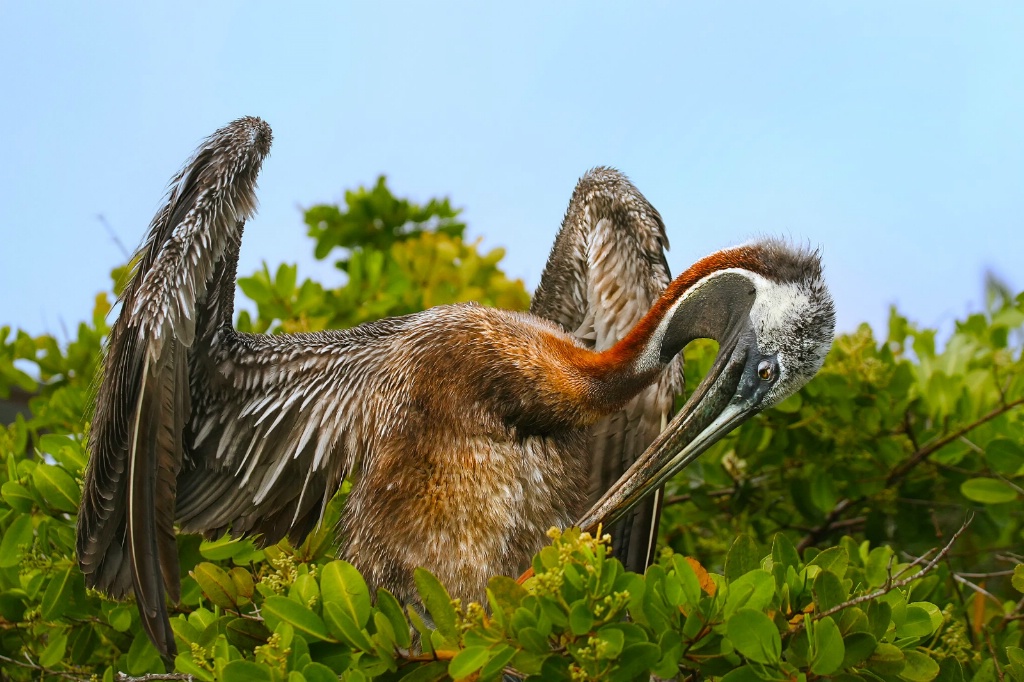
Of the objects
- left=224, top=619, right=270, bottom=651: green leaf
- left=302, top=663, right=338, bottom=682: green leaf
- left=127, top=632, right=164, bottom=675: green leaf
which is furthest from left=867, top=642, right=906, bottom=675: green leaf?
left=127, top=632, right=164, bottom=675: green leaf

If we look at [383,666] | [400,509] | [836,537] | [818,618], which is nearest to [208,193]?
[400,509]

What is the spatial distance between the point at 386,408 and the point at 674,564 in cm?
126

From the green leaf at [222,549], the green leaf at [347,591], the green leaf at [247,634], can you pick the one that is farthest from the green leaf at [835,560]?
the green leaf at [222,549]

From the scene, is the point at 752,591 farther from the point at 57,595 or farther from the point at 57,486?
the point at 57,486

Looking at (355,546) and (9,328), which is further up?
(9,328)

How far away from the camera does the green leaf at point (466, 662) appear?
1907mm

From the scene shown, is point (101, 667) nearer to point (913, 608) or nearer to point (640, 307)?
point (640, 307)

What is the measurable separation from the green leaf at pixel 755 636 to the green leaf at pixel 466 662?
53cm

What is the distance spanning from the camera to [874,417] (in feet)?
12.5

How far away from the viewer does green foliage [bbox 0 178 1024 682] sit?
1.99 metres

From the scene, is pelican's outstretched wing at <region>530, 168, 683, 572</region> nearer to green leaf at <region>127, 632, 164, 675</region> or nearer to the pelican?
the pelican

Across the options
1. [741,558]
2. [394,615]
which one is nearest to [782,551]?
[741,558]

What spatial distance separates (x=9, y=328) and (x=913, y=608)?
13.2 feet

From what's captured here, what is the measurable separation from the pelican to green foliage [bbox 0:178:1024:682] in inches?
7.3
